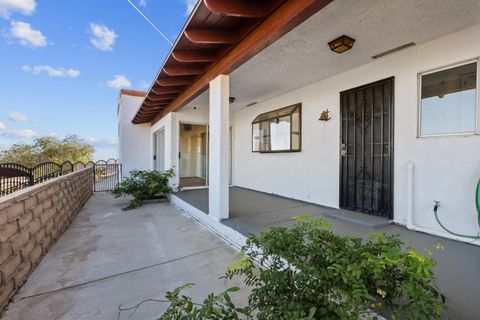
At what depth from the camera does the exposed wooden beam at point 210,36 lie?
2789 millimetres

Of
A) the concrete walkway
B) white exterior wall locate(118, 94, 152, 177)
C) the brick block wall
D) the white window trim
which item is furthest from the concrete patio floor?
white exterior wall locate(118, 94, 152, 177)

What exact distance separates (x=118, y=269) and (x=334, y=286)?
2.43 m

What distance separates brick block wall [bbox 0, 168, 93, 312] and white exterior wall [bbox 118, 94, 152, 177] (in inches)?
217

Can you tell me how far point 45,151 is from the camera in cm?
1513

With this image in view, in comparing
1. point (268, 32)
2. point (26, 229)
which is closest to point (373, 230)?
point (268, 32)

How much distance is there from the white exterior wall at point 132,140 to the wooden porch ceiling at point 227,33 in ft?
18.3

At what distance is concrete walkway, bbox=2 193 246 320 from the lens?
1.97 metres

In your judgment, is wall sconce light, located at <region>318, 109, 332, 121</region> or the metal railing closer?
the metal railing

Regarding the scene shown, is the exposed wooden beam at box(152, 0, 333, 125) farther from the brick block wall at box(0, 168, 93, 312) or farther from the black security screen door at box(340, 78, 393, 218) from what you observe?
the brick block wall at box(0, 168, 93, 312)

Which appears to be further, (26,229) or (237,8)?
(26,229)

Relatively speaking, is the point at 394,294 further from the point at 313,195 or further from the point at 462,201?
the point at 313,195

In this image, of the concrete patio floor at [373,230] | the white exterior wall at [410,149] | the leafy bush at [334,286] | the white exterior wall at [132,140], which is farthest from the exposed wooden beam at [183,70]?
the white exterior wall at [132,140]

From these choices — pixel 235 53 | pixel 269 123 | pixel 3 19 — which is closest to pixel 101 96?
pixel 3 19

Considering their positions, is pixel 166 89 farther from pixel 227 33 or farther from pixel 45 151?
pixel 45 151
